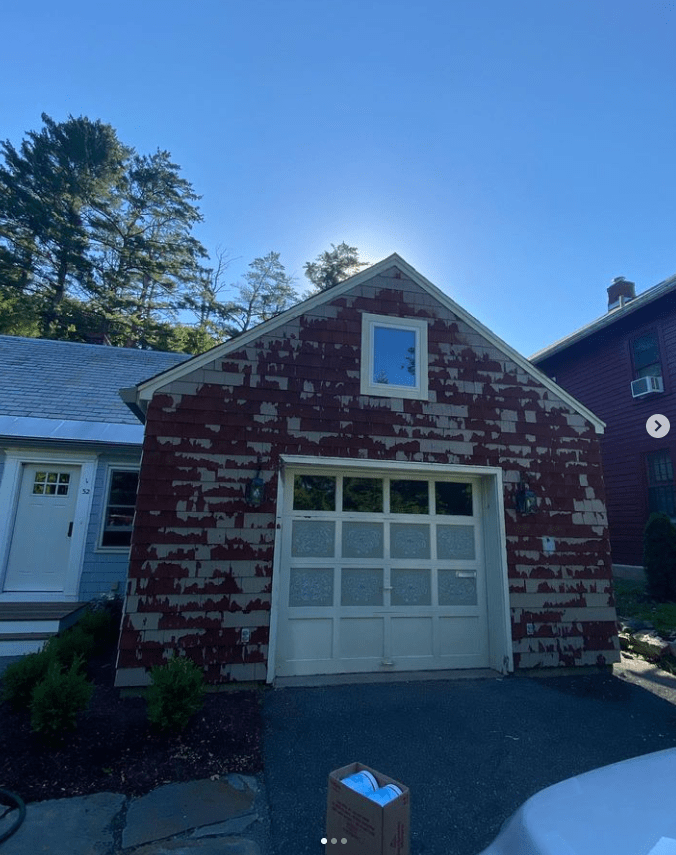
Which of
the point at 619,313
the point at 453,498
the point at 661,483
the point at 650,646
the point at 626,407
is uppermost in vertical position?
the point at 619,313

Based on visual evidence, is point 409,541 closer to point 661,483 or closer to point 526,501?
point 526,501

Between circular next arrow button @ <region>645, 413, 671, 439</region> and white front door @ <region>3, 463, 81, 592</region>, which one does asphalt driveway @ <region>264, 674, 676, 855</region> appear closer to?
white front door @ <region>3, 463, 81, 592</region>

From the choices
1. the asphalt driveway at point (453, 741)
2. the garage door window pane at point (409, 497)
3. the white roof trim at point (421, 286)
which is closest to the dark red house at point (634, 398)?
the white roof trim at point (421, 286)

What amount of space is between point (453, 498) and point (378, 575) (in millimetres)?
1441

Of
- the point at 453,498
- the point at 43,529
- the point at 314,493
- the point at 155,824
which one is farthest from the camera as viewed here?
the point at 43,529

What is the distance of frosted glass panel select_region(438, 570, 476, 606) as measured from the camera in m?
5.88

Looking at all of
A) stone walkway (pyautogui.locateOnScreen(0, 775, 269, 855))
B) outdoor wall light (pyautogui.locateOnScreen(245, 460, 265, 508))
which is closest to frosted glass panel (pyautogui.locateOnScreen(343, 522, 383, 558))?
outdoor wall light (pyautogui.locateOnScreen(245, 460, 265, 508))

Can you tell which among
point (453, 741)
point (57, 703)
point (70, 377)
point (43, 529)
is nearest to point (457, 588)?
point (453, 741)

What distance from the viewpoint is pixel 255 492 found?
17.1ft

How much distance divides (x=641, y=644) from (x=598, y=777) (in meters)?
6.11

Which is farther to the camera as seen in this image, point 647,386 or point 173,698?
point 647,386

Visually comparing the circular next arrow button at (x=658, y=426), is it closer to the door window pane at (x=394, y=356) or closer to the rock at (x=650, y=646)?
the rock at (x=650, y=646)

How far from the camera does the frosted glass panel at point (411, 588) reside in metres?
5.74

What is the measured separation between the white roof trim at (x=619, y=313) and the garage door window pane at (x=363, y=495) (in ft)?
32.2
